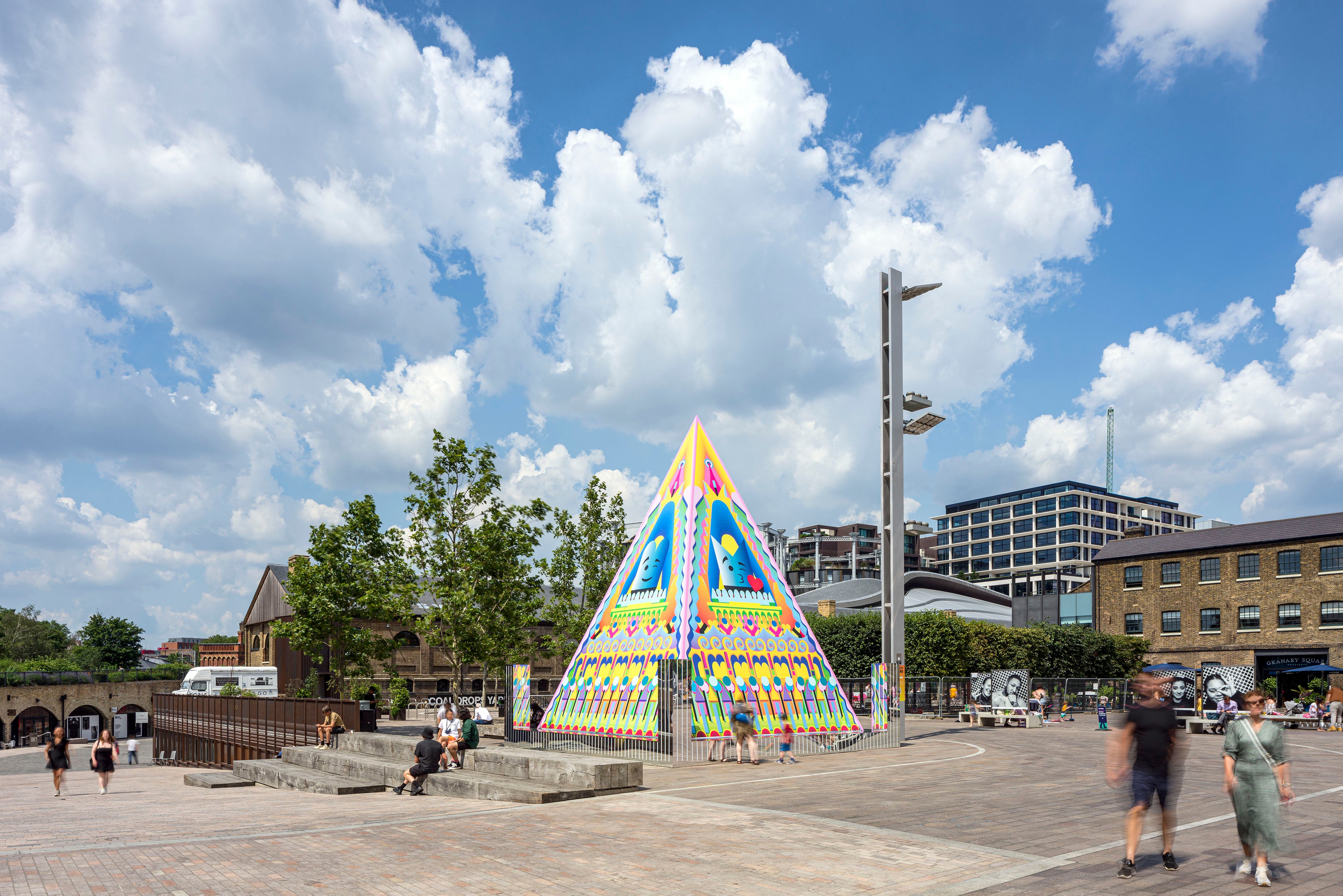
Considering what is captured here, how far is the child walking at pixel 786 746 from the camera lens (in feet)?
69.6

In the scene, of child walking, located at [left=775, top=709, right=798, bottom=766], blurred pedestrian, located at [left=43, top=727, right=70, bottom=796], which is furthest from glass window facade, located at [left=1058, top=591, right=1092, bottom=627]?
blurred pedestrian, located at [left=43, top=727, right=70, bottom=796]

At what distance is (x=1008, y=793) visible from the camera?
1528cm

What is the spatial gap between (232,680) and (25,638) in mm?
70960

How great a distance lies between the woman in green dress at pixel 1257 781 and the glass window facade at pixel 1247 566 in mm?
49881

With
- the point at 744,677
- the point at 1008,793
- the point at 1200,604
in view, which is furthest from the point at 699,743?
the point at 1200,604

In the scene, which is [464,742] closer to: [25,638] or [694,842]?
[694,842]

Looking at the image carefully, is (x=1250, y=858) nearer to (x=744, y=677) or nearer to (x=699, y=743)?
(x=699, y=743)

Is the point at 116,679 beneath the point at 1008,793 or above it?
beneath

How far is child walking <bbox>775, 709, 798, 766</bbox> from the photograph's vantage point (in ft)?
69.6

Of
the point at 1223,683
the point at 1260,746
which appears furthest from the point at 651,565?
the point at 1223,683

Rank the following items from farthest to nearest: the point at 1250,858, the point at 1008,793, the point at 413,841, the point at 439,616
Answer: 1. the point at 439,616
2. the point at 1008,793
3. the point at 413,841
4. the point at 1250,858

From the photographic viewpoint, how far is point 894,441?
30984 millimetres

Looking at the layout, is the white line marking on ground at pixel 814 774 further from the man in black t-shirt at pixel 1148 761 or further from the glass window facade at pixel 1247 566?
Answer: the glass window facade at pixel 1247 566

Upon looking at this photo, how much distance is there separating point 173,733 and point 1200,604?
175ft
